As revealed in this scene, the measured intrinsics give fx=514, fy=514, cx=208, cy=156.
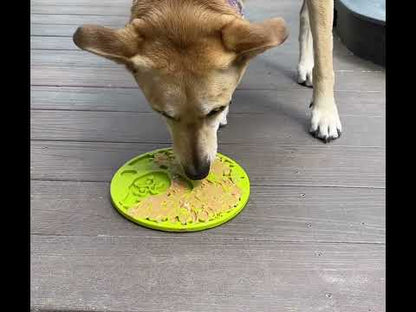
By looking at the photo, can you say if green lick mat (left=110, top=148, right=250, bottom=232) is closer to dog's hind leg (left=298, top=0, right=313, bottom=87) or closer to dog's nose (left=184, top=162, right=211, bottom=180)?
dog's nose (left=184, top=162, right=211, bottom=180)

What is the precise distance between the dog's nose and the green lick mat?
0.10 metres

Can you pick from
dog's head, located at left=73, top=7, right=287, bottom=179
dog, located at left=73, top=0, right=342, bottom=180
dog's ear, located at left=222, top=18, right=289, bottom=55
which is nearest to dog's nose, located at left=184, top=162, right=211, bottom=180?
dog, located at left=73, top=0, right=342, bottom=180

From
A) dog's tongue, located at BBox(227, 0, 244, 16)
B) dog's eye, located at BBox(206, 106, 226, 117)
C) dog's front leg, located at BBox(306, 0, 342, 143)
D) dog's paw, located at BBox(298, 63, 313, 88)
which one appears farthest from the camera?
dog's paw, located at BBox(298, 63, 313, 88)

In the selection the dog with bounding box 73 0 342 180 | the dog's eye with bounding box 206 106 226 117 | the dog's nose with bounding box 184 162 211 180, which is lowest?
the dog's nose with bounding box 184 162 211 180

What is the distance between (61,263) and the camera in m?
1.89

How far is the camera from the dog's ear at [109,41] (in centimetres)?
180

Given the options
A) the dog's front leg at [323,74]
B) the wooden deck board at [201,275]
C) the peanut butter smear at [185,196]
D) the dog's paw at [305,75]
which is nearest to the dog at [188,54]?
the peanut butter smear at [185,196]

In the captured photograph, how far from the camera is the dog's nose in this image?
2.02 metres

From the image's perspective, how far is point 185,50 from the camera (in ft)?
5.97

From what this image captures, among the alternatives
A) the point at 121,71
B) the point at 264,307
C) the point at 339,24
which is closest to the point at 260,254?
the point at 264,307

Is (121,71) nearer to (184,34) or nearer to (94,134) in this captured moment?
(94,134)

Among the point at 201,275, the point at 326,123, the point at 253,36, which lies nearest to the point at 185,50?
the point at 253,36

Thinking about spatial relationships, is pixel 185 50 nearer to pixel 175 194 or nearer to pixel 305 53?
pixel 175 194

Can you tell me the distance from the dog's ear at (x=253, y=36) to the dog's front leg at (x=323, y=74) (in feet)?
2.27
